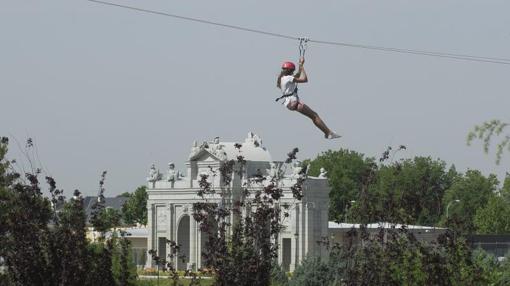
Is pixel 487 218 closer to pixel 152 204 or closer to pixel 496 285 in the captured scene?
pixel 152 204

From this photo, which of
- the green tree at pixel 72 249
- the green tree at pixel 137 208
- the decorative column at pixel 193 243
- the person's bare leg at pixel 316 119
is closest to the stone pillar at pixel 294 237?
the decorative column at pixel 193 243

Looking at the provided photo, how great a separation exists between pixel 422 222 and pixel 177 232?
4150 centimetres

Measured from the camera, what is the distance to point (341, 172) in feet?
428

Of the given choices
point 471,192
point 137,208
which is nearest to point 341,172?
point 471,192

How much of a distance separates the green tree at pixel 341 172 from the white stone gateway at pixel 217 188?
38442mm

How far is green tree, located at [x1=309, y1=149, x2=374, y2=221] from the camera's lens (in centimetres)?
12612

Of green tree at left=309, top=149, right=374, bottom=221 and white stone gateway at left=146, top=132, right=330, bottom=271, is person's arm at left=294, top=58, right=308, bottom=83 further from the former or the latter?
green tree at left=309, top=149, right=374, bottom=221

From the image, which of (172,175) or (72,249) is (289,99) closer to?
(72,249)

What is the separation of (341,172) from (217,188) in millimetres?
55972

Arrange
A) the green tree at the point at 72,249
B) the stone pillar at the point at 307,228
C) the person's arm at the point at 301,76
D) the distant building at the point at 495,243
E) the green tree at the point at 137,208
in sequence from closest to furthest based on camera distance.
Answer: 1. the person's arm at the point at 301,76
2. the green tree at the point at 72,249
3. the distant building at the point at 495,243
4. the stone pillar at the point at 307,228
5. the green tree at the point at 137,208

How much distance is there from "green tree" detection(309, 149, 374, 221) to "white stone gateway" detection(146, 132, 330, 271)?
38442 millimetres

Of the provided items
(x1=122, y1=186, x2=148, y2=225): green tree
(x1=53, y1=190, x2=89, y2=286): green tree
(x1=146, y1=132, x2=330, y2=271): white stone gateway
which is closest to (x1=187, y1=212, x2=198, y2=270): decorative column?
(x1=146, y1=132, x2=330, y2=271): white stone gateway

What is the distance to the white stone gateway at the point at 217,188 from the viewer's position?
255ft

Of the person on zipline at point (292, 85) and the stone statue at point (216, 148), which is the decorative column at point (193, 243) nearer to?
the stone statue at point (216, 148)
